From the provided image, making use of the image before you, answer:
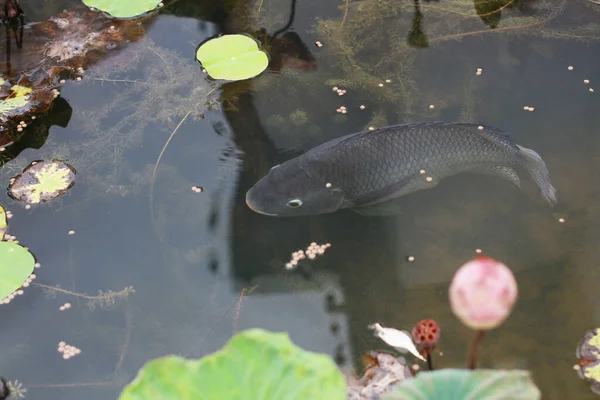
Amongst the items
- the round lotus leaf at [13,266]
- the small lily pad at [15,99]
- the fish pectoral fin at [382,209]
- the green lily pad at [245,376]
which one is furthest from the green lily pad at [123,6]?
the green lily pad at [245,376]

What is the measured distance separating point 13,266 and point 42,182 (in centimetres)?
62

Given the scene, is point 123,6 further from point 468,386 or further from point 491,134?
point 468,386

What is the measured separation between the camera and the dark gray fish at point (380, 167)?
3.29 meters

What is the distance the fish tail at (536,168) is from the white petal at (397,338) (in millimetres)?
1259

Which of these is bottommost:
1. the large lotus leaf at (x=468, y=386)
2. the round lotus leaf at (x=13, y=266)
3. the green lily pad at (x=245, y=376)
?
the round lotus leaf at (x=13, y=266)

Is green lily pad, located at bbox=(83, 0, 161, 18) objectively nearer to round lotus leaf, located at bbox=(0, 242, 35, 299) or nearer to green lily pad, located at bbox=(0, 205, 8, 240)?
green lily pad, located at bbox=(0, 205, 8, 240)

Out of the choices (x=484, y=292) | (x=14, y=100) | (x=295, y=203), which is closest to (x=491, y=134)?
(x=295, y=203)

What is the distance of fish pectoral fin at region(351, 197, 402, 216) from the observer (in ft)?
10.9

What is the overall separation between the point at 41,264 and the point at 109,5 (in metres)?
1.99

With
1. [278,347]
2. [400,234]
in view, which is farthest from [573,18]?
[278,347]

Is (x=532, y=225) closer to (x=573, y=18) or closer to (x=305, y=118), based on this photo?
(x=305, y=118)

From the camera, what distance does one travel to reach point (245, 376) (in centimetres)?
188

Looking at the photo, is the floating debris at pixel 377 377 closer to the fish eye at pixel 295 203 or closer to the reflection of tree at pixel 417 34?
the fish eye at pixel 295 203

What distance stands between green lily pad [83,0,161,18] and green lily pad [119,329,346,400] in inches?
119
